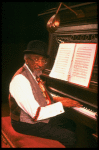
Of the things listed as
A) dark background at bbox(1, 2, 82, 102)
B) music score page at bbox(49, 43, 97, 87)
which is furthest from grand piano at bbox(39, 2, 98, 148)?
dark background at bbox(1, 2, 82, 102)

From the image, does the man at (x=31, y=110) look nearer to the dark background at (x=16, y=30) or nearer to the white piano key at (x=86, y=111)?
the white piano key at (x=86, y=111)

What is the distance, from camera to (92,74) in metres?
1.95

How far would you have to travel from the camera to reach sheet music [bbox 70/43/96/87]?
182 cm

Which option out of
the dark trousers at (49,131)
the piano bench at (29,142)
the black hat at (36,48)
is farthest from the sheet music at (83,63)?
the piano bench at (29,142)

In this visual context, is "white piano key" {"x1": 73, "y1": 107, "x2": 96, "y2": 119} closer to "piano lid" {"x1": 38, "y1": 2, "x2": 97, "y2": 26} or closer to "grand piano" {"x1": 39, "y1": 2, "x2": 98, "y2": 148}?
"grand piano" {"x1": 39, "y1": 2, "x2": 98, "y2": 148}

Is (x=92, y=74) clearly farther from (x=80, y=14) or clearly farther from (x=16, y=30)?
(x=16, y=30)

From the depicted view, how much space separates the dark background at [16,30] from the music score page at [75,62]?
1.79 meters

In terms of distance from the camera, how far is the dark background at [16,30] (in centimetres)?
377

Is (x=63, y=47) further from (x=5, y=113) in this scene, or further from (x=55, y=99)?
(x=5, y=113)

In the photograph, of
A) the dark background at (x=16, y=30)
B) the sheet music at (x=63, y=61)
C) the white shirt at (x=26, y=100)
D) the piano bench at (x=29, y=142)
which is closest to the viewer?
the white shirt at (x=26, y=100)

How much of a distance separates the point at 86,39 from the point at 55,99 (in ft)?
3.56

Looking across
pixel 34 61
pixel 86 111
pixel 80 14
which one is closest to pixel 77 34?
pixel 80 14

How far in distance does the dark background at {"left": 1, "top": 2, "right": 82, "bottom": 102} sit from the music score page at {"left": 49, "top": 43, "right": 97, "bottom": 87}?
70.5 inches

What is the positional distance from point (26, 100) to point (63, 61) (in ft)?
2.92
